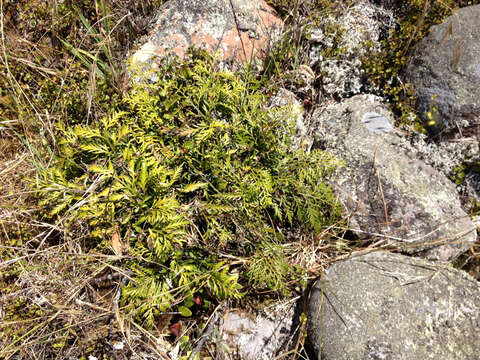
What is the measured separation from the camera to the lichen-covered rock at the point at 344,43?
4.01 m

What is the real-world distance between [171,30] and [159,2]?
1.93 feet

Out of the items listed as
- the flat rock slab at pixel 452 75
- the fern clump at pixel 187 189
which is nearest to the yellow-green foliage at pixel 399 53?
the flat rock slab at pixel 452 75

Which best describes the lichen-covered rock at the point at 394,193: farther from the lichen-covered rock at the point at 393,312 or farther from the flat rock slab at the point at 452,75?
the flat rock slab at the point at 452,75

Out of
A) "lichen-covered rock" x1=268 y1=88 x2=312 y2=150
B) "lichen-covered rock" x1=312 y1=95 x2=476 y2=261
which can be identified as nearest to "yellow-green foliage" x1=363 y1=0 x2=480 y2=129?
"lichen-covered rock" x1=312 y1=95 x2=476 y2=261

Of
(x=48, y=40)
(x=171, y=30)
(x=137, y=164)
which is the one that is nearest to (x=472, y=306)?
(x=137, y=164)

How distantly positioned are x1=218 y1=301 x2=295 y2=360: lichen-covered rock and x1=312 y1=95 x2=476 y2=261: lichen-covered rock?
1104 millimetres

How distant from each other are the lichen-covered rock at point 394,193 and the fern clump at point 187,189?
0.33 m

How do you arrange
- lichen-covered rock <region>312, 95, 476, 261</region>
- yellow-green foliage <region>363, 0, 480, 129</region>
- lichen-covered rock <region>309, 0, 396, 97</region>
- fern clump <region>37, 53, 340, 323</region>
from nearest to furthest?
fern clump <region>37, 53, 340, 323</region> → lichen-covered rock <region>312, 95, 476, 261</region> → yellow-green foliage <region>363, 0, 480, 129</region> → lichen-covered rock <region>309, 0, 396, 97</region>

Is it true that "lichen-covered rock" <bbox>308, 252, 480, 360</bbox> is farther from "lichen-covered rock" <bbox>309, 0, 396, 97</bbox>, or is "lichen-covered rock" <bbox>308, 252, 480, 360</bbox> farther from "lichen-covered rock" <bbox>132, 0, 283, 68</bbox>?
"lichen-covered rock" <bbox>132, 0, 283, 68</bbox>

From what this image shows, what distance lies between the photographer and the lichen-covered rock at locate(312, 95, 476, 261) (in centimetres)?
328

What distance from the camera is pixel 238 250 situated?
9.90 feet

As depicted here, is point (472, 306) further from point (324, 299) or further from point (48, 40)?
point (48, 40)

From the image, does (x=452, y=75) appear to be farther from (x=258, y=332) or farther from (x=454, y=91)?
(x=258, y=332)

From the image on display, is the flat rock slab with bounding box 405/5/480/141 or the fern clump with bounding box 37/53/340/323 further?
the flat rock slab with bounding box 405/5/480/141
